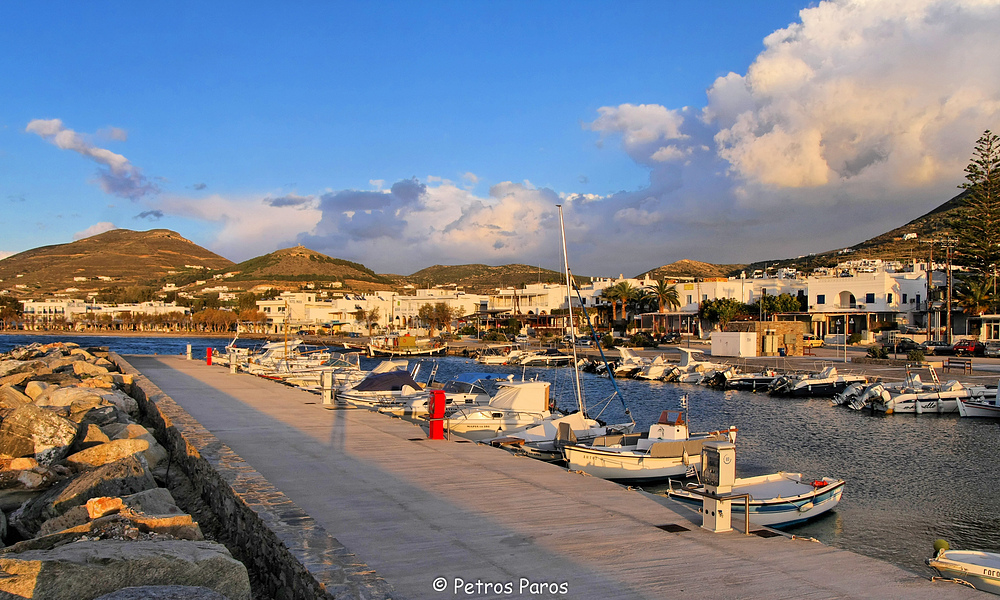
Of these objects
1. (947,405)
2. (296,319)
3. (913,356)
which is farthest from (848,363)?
(296,319)

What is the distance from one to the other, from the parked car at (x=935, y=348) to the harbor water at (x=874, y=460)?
24112 mm

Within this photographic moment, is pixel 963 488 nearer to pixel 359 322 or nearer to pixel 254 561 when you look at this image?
pixel 254 561

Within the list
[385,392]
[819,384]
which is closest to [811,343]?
[819,384]

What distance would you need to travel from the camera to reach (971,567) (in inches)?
366

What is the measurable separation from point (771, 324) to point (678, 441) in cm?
4277

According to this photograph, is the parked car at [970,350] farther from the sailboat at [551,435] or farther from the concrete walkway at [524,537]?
the concrete walkway at [524,537]

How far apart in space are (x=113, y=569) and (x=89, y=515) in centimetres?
229

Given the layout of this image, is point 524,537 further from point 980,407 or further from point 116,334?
point 116,334

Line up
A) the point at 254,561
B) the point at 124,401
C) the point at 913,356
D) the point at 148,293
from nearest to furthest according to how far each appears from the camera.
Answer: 1. the point at 254,561
2. the point at 124,401
3. the point at 913,356
4. the point at 148,293

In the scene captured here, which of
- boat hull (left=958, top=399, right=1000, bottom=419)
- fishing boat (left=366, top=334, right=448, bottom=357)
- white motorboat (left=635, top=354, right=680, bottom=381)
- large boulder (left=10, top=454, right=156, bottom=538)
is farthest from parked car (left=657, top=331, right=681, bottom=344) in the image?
large boulder (left=10, top=454, right=156, bottom=538)

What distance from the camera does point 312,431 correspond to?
13.7m

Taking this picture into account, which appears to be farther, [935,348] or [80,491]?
[935,348]

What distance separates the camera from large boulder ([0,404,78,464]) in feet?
39.7

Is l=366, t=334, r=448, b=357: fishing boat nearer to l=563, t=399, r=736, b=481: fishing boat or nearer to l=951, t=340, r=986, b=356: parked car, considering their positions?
l=951, t=340, r=986, b=356: parked car
